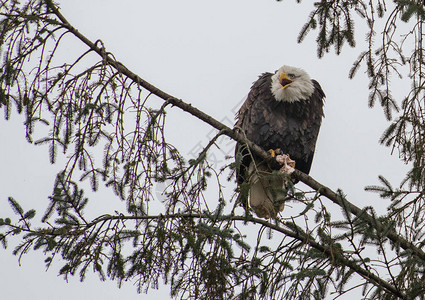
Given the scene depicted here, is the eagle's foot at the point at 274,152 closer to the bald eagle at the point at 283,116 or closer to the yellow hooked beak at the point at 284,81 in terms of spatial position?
the bald eagle at the point at 283,116

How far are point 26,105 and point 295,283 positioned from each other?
1.68 metres

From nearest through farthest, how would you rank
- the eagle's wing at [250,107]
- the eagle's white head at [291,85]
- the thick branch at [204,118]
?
the thick branch at [204,118] → the eagle's white head at [291,85] → the eagle's wing at [250,107]

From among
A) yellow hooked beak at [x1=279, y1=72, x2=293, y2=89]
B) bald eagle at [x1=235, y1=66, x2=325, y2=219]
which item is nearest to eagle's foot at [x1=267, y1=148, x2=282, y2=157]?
bald eagle at [x1=235, y1=66, x2=325, y2=219]

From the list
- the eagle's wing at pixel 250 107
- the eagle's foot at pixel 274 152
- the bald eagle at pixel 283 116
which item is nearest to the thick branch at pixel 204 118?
the eagle's foot at pixel 274 152

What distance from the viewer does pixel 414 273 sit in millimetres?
3254

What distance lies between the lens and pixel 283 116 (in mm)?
5457

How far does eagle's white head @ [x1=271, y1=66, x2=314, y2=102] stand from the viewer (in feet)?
17.7

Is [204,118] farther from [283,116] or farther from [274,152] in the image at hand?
[283,116]

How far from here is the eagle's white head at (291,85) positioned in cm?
540

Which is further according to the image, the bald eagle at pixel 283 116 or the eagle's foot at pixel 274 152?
the bald eagle at pixel 283 116

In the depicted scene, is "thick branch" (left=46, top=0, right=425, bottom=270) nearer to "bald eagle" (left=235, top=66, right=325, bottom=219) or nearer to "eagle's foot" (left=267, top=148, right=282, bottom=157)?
"eagle's foot" (left=267, top=148, right=282, bottom=157)

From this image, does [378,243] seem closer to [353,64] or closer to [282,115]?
[353,64]

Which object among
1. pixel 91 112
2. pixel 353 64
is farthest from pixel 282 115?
pixel 91 112

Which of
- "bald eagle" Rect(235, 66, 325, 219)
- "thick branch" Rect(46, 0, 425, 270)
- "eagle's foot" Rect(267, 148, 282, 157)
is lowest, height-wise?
"thick branch" Rect(46, 0, 425, 270)
